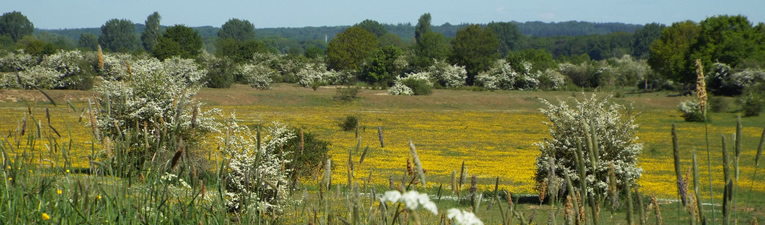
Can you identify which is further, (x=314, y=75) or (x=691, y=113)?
(x=314, y=75)

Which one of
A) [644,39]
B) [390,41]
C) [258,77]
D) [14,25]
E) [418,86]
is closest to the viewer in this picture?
[418,86]

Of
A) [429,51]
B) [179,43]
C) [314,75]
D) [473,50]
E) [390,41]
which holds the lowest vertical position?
[314,75]

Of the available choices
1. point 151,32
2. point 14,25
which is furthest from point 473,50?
point 14,25

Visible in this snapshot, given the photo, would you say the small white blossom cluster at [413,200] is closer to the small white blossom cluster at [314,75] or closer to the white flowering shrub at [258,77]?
the white flowering shrub at [258,77]

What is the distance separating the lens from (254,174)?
114 inches

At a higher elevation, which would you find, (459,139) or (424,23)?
Result: (424,23)

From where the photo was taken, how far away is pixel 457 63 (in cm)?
7319

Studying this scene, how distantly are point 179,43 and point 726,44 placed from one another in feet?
164

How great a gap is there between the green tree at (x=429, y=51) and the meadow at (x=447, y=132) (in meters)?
19.8

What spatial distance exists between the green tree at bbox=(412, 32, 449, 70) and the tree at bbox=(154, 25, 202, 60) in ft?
74.5

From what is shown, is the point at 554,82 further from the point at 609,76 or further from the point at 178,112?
the point at 178,112

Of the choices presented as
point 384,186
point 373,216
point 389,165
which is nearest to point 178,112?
point 373,216

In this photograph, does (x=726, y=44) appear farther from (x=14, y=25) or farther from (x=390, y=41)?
(x=14, y=25)

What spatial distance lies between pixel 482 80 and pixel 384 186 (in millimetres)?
53987
